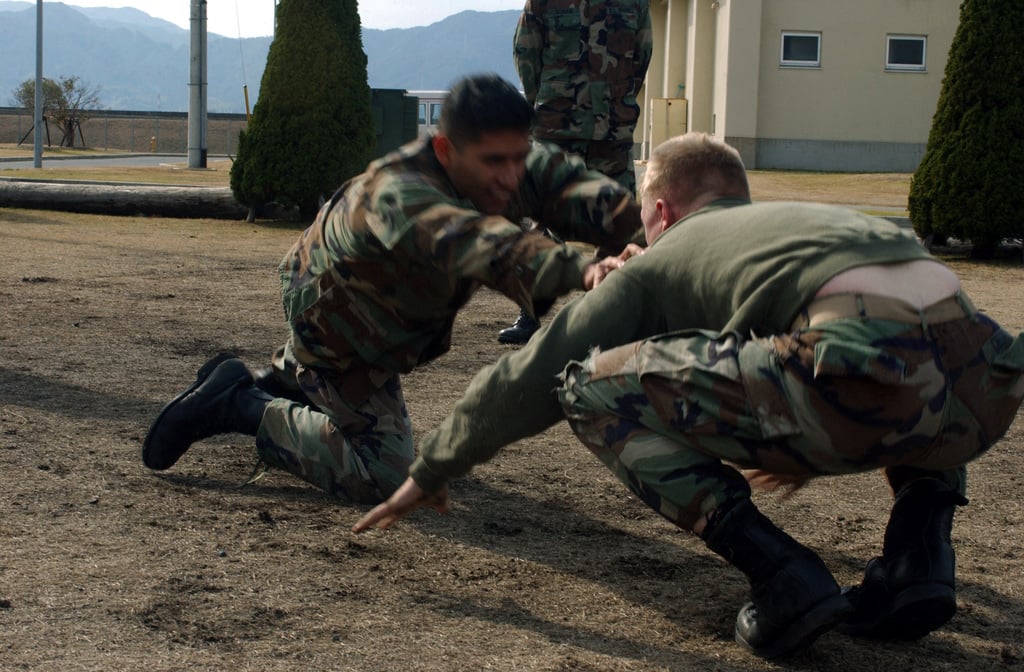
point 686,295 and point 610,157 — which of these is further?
point 610,157

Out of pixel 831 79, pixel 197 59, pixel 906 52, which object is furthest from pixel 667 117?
pixel 197 59

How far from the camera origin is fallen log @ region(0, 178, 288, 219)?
46.0ft

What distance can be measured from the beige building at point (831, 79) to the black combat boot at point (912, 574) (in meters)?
27.0

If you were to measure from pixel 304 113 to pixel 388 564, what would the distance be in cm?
1102

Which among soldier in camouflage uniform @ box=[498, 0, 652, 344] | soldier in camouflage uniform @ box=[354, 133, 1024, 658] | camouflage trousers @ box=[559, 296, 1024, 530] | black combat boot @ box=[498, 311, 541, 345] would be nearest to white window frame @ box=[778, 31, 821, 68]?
soldier in camouflage uniform @ box=[498, 0, 652, 344]

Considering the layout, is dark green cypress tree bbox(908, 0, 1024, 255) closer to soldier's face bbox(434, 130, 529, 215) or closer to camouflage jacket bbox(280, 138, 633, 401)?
camouflage jacket bbox(280, 138, 633, 401)

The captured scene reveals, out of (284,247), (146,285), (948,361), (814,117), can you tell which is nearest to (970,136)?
(284,247)

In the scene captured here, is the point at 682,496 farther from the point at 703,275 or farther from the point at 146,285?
the point at 146,285

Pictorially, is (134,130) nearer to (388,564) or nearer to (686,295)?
(388,564)

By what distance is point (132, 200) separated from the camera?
46.0ft

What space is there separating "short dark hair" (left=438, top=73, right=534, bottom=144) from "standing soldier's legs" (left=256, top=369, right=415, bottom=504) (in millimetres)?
892

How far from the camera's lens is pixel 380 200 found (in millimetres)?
3037

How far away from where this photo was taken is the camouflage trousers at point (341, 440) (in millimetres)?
3586

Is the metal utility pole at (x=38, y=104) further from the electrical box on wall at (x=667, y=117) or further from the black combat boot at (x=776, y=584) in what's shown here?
the black combat boot at (x=776, y=584)
